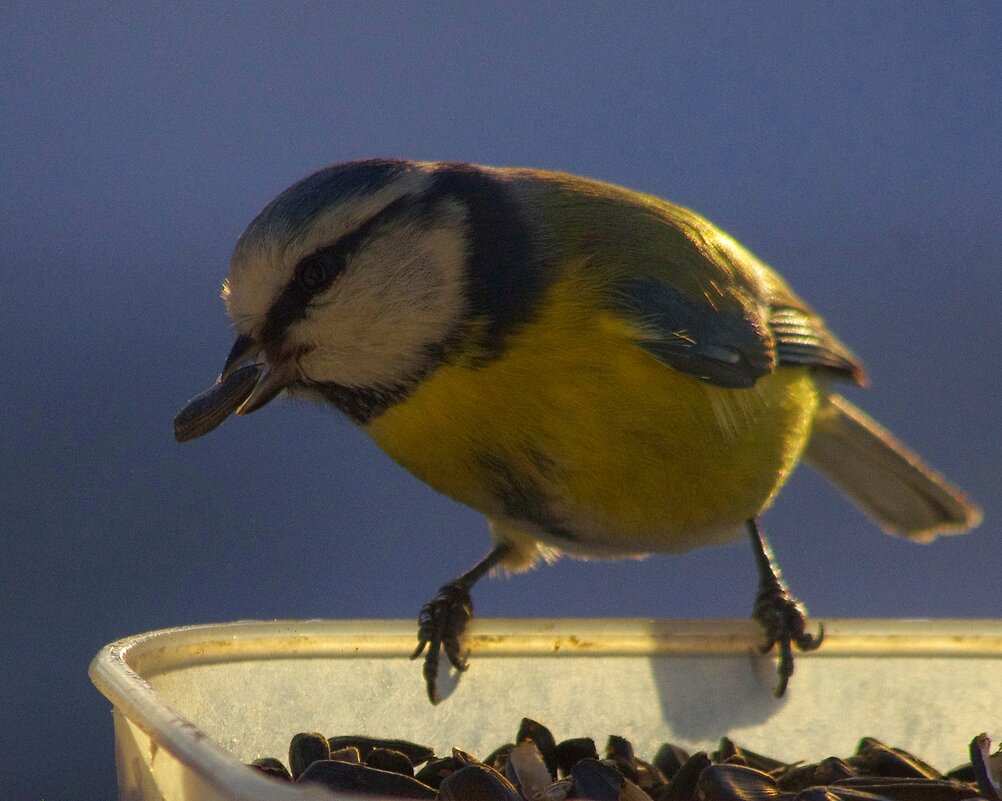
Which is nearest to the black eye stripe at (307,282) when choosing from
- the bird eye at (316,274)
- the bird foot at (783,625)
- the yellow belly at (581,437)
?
the bird eye at (316,274)

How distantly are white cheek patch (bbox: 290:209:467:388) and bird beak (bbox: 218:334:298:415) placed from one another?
2cm

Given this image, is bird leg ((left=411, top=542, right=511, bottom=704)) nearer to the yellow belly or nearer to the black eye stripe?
the yellow belly

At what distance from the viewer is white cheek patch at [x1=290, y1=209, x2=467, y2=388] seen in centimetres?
114

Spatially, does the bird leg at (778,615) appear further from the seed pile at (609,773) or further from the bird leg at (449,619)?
the bird leg at (449,619)

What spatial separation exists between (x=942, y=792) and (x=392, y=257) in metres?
0.63

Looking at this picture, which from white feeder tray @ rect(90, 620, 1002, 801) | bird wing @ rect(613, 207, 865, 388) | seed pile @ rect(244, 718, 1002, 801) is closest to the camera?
seed pile @ rect(244, 718, 1002, 801)

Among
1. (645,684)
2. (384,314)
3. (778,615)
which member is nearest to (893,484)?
(778,615)

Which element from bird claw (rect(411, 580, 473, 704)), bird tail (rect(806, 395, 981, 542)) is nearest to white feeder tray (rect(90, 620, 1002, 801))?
bird claw (rect(411, 580, 473, 704))

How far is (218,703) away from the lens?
39.2 inches

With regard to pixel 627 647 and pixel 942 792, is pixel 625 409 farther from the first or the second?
pixel 942 792

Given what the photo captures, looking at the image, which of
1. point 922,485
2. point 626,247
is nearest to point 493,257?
point 626,247

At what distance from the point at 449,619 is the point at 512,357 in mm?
288

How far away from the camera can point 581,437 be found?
116 centimetres

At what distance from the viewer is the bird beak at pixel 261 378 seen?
1.13 m
